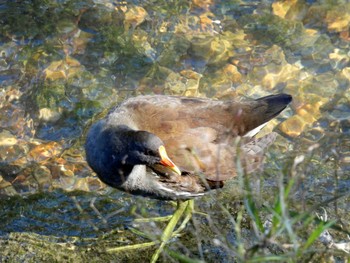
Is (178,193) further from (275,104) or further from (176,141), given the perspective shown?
(275,104)

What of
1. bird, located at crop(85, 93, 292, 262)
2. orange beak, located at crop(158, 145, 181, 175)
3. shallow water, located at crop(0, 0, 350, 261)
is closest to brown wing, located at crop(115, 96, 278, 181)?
bird, located at crop(85, 93, 292, 262)

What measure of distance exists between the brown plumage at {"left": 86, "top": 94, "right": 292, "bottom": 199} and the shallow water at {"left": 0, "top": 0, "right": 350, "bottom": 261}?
366 millimetres

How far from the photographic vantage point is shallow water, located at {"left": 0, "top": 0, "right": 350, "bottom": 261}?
4.73 metres

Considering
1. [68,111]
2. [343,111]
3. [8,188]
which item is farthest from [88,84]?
[343,111]

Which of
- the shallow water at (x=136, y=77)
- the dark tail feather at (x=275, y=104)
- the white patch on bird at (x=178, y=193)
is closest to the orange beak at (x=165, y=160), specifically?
the white patch on bird at (x=178, y=193)

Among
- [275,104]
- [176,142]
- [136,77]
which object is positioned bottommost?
[136,77]

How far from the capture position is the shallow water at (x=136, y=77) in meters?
4.73

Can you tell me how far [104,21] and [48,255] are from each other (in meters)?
3.14

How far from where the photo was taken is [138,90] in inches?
225

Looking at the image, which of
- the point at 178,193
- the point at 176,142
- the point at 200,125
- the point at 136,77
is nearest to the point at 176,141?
the point at 176,142

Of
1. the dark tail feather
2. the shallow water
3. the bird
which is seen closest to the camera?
the bird

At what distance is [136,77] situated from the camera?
19.1ft

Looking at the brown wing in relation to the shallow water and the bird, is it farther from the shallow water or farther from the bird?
the shallow water

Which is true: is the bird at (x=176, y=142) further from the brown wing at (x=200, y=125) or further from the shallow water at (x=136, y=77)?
the shallow water at (x=136, y=77)
